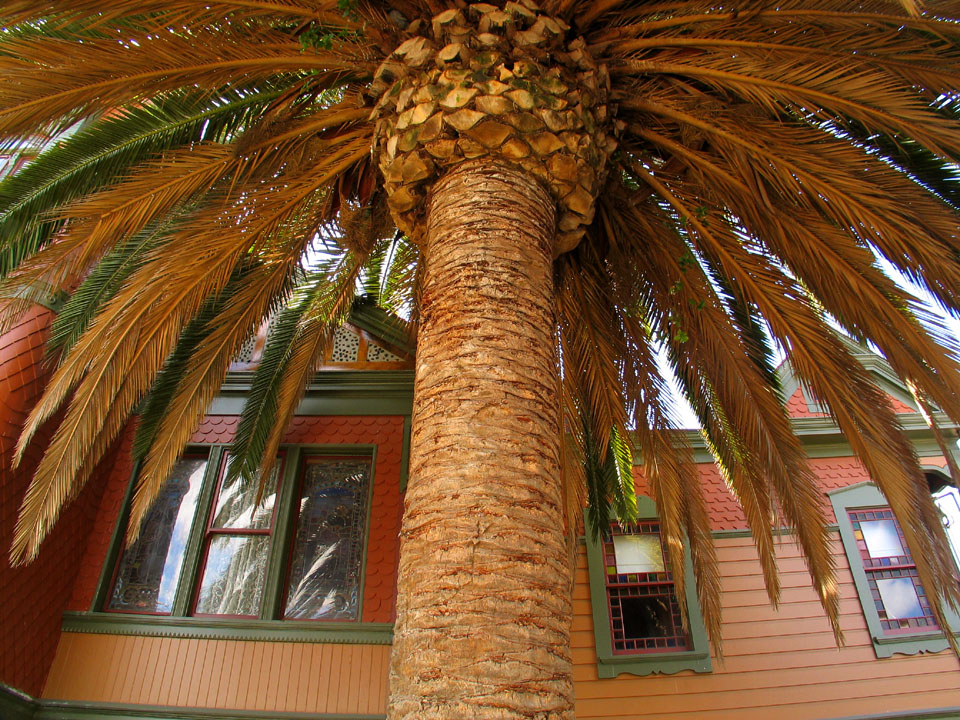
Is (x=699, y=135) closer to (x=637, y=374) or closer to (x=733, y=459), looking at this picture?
(x=637, y=374)

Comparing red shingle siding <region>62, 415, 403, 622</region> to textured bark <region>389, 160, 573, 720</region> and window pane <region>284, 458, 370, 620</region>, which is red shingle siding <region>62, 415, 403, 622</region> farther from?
textured bark <region>389, 160, 573, 720</region>

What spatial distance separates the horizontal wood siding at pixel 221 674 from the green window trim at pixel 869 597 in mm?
5710

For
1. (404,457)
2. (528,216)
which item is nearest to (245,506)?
(404,457)

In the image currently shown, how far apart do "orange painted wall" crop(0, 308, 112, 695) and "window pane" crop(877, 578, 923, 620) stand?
31.1 ft

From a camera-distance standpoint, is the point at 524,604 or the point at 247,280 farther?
the point at 247,280

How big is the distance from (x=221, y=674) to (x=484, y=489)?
5901 millimetres

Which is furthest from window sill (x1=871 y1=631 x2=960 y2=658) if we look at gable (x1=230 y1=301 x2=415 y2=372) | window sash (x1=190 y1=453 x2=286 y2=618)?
window sash (x1=190 y1=453 x2=286 y2=618)

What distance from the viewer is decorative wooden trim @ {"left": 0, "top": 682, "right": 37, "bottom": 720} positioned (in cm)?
652

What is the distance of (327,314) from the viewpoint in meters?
6.44

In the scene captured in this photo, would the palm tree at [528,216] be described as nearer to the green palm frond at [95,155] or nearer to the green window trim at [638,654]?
the green palm frond at [95,155]

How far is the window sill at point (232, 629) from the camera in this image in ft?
24.3

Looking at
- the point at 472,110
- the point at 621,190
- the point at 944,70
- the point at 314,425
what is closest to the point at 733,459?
the point at 621,190

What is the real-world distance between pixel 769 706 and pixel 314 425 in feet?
20.3

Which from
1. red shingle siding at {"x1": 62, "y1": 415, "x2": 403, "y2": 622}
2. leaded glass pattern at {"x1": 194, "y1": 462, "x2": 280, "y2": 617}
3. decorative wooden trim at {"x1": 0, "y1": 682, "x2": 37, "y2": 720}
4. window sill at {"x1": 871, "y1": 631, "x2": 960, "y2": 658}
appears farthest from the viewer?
window sill at {"x1": 871, "y1": 631, "x2": 960, "y2": 658}
